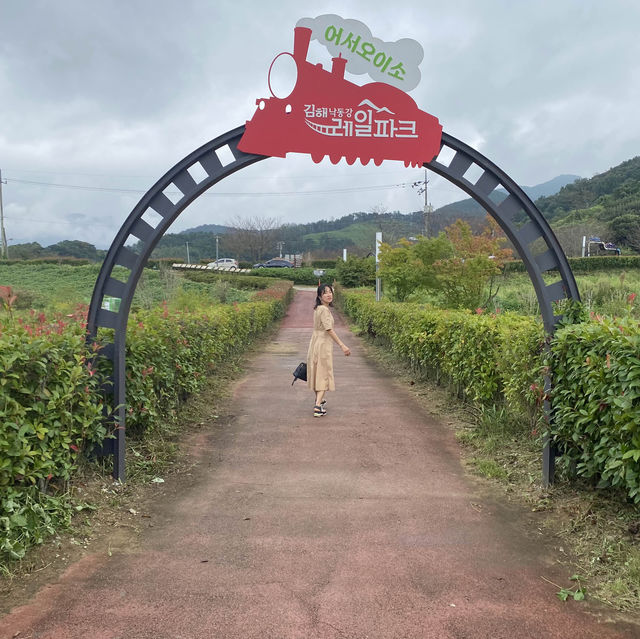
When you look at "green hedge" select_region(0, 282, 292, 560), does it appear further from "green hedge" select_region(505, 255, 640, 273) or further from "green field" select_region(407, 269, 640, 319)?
"green hedge" select_region(505, 255, 640, 273)

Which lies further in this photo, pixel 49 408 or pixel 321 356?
pixel 321 356

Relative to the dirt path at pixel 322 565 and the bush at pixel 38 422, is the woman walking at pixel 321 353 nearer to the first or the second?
the dirt path at pixel 322 565

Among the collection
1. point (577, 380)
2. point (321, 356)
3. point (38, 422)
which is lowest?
point (321, 356)

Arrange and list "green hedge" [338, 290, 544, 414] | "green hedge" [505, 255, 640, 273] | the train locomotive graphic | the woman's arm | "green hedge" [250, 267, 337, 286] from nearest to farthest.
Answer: the train locomotive graphic, "green hedge" [338, 290, 544, 414], the woman's arm, "green hedge" [505, 255, 640, 273], "green hedge" [250, 267, 337, 286]

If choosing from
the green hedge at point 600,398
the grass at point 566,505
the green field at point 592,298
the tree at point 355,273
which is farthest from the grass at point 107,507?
the tree at point 355,273

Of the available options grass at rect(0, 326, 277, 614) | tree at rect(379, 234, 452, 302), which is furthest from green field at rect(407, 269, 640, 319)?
grass at rect(0, 326, 277, 614)

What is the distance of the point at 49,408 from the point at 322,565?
1.85 m

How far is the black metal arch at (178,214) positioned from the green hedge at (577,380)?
37 centimetres

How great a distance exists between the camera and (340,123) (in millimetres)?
4191

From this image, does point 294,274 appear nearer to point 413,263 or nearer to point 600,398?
point 413,263

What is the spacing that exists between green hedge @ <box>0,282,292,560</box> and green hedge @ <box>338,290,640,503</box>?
3.27 m

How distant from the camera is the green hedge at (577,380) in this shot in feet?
10.2

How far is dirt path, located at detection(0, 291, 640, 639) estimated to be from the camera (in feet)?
8.31

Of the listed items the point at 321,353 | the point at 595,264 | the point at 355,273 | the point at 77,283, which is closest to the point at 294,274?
the point at 355,273
